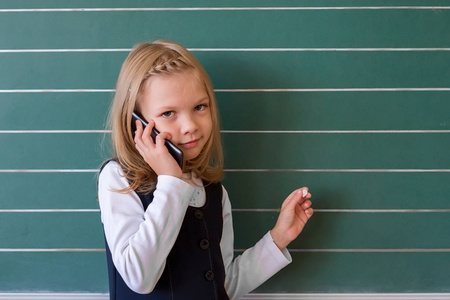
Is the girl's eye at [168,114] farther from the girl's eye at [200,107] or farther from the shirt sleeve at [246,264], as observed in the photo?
the shirt sleeve at [246,264]

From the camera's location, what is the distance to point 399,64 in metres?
1.26

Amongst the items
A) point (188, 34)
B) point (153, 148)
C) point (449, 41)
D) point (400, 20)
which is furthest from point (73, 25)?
point (449, 41)

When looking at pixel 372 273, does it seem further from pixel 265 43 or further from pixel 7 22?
pixel 7 22

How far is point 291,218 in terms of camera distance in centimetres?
122

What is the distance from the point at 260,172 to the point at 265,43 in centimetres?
37

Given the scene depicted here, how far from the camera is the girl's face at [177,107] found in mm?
1017

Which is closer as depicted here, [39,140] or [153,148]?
[153,148]

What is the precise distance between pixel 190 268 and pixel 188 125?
330 mm

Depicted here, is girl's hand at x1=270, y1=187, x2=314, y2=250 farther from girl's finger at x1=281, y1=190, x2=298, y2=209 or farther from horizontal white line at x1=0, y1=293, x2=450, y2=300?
horizontal white line at x1=0, y1=293, x2=450, y2=300

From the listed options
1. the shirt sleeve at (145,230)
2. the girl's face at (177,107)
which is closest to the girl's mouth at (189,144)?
the girl's face at (177,107)

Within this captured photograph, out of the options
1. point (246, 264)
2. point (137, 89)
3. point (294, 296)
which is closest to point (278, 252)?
point (246, 264)

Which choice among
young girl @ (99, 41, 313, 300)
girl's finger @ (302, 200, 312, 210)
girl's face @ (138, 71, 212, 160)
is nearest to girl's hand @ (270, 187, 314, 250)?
girl's finger @ (302, 200, 312, 210)

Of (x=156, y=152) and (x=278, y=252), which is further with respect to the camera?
(x=278, y=252)

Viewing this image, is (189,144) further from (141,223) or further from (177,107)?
(141,223)
